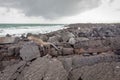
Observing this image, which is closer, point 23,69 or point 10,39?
point 23,69

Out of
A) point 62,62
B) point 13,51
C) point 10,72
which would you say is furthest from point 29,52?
point 62,62

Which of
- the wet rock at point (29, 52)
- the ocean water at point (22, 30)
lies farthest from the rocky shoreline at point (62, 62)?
the ocean water at point (22, 30)

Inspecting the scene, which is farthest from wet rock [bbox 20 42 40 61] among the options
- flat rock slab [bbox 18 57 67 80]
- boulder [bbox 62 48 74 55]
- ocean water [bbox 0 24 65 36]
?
ocean water [bbox 0 24 65 36]

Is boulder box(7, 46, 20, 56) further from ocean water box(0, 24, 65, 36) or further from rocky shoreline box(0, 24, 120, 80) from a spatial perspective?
ocean water box(0, 24, 65, 36)

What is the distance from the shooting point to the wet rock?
698 cm

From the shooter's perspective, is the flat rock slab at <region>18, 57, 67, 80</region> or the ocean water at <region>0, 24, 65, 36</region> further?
the ocean water at <region>0, 24, 65, 36</region>

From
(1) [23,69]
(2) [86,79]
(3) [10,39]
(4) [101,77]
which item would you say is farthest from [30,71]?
(3) [10,39]

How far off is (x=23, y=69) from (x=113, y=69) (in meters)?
2.66

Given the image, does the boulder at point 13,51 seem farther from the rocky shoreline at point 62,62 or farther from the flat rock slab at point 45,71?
the flat rock slab at point 45,71

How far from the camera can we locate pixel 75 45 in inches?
335

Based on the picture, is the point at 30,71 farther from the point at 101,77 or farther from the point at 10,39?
the point at 10,39

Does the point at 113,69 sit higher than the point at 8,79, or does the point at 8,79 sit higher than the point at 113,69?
the point at 113,69

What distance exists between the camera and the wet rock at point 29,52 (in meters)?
6.98

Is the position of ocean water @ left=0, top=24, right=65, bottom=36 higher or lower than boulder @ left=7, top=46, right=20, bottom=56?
lower
